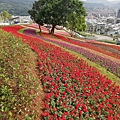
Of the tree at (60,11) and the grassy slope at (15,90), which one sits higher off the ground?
the tree at (60,11)

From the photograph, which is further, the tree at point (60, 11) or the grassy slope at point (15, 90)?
the tree at point (60, 11)

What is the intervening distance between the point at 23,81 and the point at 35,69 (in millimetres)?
3228

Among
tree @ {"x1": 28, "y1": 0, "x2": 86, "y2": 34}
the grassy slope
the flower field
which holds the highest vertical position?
tree @ {"x1": 28, "y1": 0, "x2": 86, "y2": 34}

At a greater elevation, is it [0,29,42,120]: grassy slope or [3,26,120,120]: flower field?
[0,29,42,120]: grassy slope

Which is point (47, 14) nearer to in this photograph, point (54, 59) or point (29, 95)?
point (54, 59)

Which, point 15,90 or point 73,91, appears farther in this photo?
point 73,91

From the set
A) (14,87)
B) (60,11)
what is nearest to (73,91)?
(14,87)

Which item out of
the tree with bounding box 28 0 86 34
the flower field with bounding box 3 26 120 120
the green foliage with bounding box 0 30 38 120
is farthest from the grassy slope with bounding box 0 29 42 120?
the tree with bounding box 28 0 86 34

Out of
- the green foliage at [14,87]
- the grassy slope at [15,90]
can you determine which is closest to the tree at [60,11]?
the green foliage at [14,87]

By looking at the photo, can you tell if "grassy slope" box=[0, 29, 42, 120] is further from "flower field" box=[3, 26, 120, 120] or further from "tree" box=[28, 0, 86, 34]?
"tree" box=[28, 0, 86, 34]

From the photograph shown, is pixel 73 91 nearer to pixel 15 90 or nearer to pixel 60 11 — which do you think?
pixel 15 90

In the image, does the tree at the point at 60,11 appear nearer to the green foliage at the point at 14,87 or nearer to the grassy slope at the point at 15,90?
the green foliage at the point at 14,87

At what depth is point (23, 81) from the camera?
884 cm

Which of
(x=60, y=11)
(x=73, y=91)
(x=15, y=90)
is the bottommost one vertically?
(x=73, y=91)
